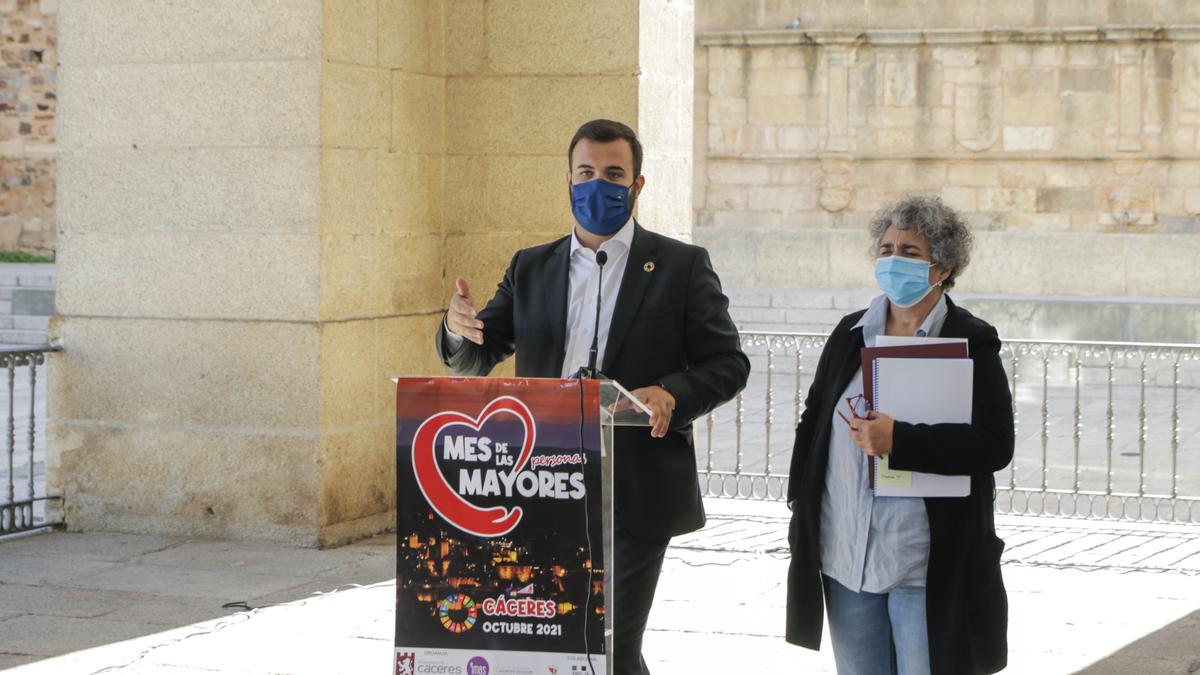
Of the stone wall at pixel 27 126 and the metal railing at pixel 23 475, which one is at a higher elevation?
the stone wall at pixel 27 126

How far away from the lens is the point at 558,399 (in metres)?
3.48

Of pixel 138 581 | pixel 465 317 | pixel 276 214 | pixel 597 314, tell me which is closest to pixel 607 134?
pixel 597 314

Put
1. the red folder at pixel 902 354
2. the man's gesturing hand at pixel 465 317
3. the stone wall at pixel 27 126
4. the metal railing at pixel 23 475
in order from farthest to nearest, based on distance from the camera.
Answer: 1. the stone wall at pixel 27 126
2. the metal railing at pixel 23 475
3. the man's gesturing hand at pixel 465 317
4. the red folder at pixel 902 354

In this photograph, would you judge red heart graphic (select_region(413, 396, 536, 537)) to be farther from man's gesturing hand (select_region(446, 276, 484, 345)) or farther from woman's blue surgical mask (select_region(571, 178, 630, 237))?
woman's blue surgical mask (select_region(571, 178, 630, 237))

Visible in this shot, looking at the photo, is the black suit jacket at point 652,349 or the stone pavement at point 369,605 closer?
the black suit jacket at point 652,349

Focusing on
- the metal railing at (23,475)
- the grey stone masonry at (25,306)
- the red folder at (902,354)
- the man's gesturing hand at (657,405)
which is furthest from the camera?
→ the grey stone masonry at (25,306)

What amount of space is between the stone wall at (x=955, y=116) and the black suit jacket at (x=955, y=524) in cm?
1856

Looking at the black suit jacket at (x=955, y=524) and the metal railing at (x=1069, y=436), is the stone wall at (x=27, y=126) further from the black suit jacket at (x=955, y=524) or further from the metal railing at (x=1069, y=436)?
the black suit jacket at (x=955, y=524)

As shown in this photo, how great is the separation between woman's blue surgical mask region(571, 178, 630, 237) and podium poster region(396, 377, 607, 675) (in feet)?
1.98

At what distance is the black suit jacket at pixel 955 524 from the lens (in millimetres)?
3678

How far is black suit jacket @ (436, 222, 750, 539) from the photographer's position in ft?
12.8

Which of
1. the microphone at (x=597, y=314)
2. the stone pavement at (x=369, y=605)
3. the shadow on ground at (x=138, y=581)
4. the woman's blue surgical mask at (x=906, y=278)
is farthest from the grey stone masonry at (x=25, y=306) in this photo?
the woman's blue surgical mask at (x=906, y=278)

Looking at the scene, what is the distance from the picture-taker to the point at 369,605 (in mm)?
6598

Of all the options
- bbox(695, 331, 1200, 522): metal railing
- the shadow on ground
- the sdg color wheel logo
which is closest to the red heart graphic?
the sdg color wheel logo
